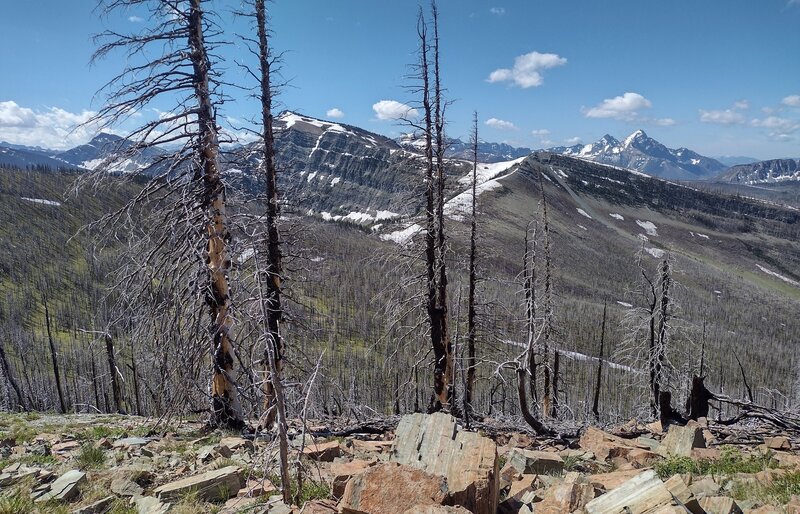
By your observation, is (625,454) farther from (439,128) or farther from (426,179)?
(439,128)

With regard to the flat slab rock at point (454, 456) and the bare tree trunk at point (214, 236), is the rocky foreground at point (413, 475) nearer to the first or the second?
the flat slab rock at point (454, 456)

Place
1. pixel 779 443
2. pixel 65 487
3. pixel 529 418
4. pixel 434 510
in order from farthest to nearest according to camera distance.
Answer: pixel 529 418 → pixel 779 443 → pixel 65 487 → pixel 434 510

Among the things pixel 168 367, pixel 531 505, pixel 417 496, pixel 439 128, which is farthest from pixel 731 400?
pixel 168 367

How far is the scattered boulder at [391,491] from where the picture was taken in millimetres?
3891

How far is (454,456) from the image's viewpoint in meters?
4.84

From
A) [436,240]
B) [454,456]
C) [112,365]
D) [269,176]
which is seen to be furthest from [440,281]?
[112,365]

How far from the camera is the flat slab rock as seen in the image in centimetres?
419

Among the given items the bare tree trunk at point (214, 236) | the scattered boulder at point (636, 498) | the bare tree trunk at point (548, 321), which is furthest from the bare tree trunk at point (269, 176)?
the bare tree trunk at point (548, 321)

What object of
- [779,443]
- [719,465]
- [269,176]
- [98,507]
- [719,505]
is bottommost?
[779,443]

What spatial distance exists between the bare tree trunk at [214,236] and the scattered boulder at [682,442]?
26.1ft

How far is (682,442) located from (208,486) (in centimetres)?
739

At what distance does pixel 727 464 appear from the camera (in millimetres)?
6637

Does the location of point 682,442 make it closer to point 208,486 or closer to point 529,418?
Result: point 529,418

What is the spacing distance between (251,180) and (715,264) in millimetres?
238115
